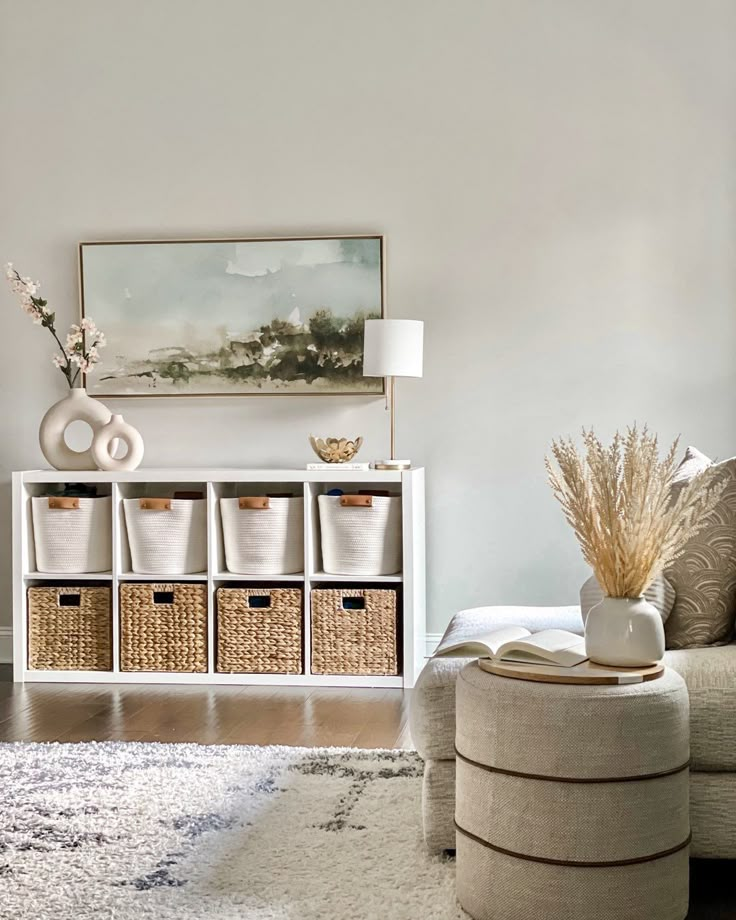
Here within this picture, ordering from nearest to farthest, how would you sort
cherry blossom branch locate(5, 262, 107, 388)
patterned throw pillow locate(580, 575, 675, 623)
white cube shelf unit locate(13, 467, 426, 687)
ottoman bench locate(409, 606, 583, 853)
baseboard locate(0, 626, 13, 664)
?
1. ottoman bench locate(409, 606, 583, 853)
2. patterned throw pillow locate(580, 575, 675, 623)
3. white cube shelf unit locate(13, 467, 426, 687)
4. cherry blossom branch locate(5, 262, 107, 388)
5. baseboard locate(0, 626, 13, 664)

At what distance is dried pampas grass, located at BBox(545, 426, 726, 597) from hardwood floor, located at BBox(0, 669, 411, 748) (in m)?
1.47

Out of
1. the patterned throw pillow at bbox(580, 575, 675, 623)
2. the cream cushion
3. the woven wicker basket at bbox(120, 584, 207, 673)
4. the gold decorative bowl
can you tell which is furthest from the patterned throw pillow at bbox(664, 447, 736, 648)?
the woven wicker basket at bbox(120, 584, 207, 673)

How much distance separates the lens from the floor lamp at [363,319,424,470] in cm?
438

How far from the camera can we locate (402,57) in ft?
15.4

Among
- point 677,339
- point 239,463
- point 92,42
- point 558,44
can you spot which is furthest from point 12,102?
point 677,339

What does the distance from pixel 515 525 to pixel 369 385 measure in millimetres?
857

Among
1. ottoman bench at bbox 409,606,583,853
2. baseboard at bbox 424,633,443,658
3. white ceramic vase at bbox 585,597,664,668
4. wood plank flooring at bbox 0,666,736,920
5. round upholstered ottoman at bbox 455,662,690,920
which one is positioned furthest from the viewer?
baseboard at bbox 424,633,443,658

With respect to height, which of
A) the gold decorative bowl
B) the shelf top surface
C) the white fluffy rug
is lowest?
the white fluffy rug

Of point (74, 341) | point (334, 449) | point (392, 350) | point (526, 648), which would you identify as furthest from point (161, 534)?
point (526, 648)

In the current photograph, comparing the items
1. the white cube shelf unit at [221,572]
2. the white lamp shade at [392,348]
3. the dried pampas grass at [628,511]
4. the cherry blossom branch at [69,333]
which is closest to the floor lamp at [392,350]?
the white lamp shade at [392,348]

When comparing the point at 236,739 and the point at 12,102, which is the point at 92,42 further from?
the point at 236,739

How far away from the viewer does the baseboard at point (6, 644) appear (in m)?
4.96

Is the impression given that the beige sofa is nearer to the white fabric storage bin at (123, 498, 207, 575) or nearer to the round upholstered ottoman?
the round upholstered ottoman

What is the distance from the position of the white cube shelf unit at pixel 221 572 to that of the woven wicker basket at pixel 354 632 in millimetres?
36
